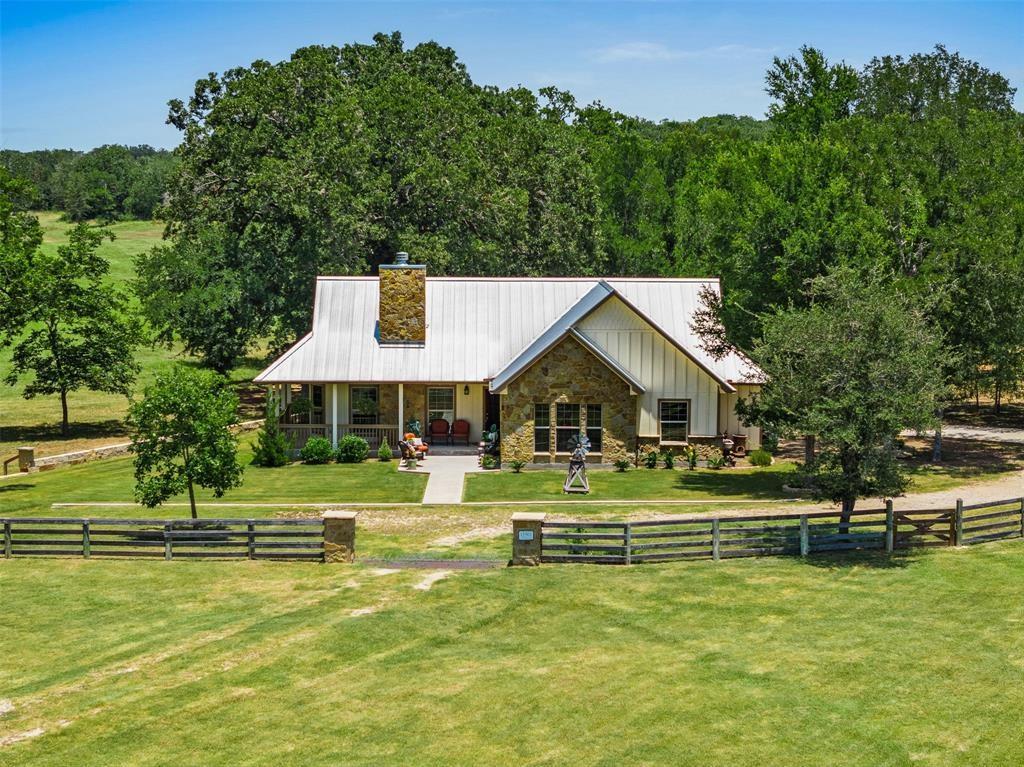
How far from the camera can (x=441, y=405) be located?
44031mm

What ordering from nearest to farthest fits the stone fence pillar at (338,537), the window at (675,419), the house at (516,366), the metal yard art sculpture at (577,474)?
the stone fence pillar at (338,537) < the metal yard art sculpture at (577,474) < the house at (516,366) < the window at (675,419)

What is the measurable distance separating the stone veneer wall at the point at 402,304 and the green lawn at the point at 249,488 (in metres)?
5.36

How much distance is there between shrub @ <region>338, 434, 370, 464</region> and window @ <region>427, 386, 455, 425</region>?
122 inches

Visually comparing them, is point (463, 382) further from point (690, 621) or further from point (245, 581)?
point (690, 621)

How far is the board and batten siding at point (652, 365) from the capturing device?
40750 mm

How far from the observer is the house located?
39969 millimetres

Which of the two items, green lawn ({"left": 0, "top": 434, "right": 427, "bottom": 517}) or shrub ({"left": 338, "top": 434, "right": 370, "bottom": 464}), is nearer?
green lawn ({"left": 0, "top": 434, "right": 427, "bottom": 517})

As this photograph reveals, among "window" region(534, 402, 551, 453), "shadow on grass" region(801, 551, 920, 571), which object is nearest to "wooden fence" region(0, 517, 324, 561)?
"shadow on grass" region(801, 551, 920, 571)

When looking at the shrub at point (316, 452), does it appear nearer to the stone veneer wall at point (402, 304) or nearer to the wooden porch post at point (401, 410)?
the wooden porch post at point (401, 410)

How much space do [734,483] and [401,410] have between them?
41.5 ft

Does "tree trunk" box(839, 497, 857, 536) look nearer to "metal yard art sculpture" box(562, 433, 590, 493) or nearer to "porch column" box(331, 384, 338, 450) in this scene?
"metal yard art sculpture" box(562, 433, 590, 493)

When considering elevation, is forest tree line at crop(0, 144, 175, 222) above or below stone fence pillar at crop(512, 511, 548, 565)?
above

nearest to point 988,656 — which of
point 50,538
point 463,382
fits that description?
point 50,538

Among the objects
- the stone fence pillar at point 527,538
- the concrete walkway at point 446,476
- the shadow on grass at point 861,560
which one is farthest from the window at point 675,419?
the stone fence pillar at point 527,538
